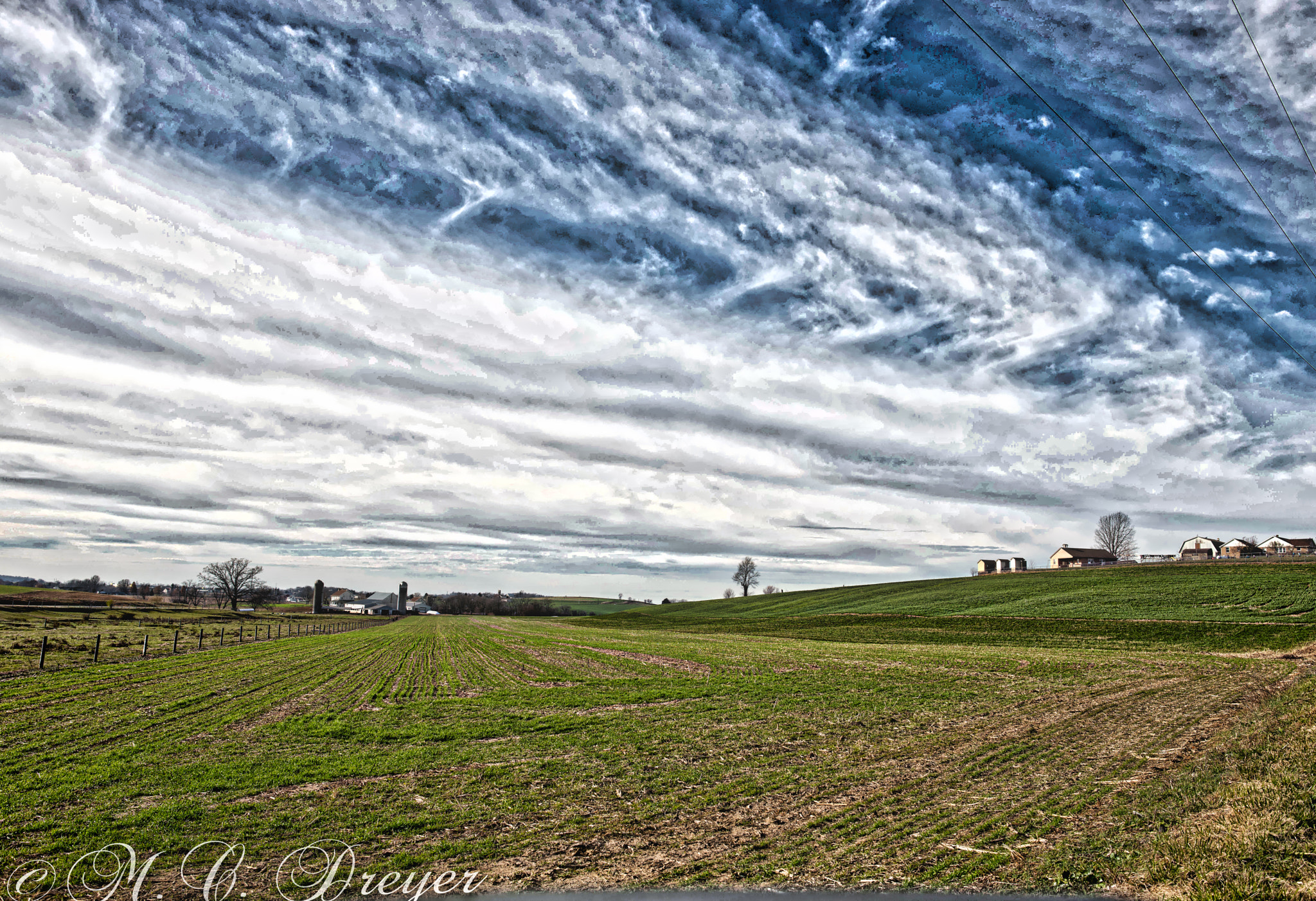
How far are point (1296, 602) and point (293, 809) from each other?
3066 inches

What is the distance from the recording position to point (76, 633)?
53.2 metres

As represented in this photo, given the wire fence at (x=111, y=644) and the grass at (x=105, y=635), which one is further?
the grass at (x=105, y=635)

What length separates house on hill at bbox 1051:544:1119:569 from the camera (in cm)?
14100

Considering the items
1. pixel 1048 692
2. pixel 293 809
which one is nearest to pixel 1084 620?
pixel 1048 692

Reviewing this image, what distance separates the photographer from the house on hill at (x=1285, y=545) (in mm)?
129488

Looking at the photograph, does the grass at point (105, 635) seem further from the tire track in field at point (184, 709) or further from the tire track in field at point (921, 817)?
the tire track in field at point (921, 817)

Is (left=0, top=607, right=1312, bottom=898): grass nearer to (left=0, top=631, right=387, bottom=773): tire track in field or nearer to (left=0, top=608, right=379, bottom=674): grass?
(left=0, top=631, right=387, bottom=773): tire track in field

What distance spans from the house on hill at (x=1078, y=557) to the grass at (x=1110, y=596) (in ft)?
122

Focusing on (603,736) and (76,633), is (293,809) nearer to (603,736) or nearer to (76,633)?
(603,736)

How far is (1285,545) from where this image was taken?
140250mm

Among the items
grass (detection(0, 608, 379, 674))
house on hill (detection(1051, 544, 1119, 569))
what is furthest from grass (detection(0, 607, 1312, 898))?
house on hill (detection(1051, 544, 1119, 569))

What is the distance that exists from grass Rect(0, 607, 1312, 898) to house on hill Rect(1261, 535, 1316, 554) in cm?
Answer: 14144

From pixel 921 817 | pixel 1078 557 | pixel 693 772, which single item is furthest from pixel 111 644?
pixel 1078 557

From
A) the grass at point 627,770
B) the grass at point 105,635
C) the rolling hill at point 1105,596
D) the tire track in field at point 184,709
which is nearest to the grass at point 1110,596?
the rolling hill at point 1105,596
